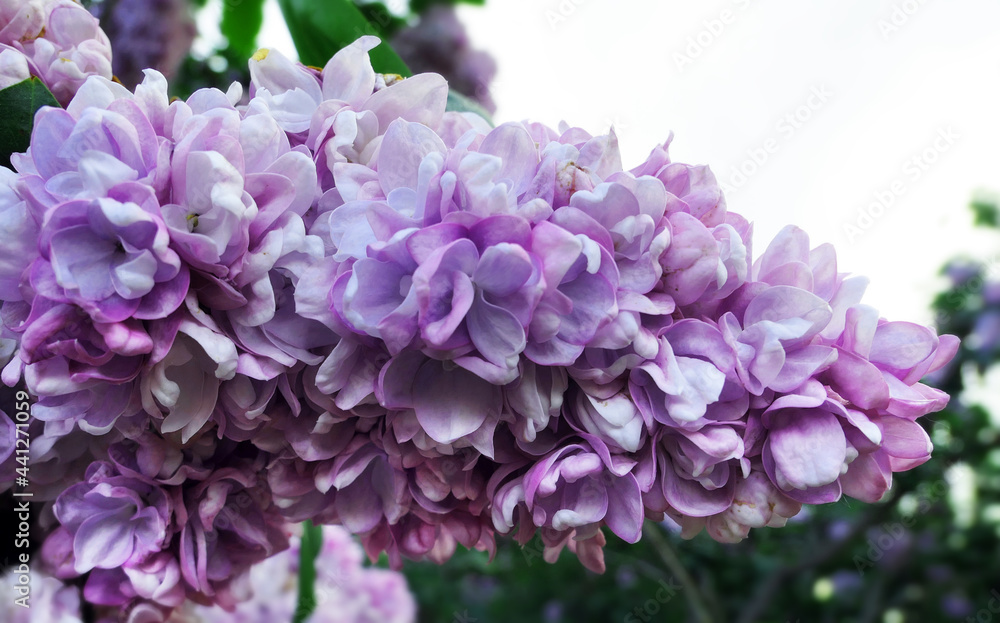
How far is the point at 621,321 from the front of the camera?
8.0 inches

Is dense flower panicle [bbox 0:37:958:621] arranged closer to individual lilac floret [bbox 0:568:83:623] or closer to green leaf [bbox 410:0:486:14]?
individual lilac floret [bbox 0:568:83:623]

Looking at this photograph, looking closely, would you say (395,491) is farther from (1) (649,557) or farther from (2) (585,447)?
(1) (649,557)

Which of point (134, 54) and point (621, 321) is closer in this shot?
point (621, 321)

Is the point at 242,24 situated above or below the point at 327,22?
below

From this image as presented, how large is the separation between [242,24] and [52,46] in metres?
0.36

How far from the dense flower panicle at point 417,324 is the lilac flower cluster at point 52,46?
5cm

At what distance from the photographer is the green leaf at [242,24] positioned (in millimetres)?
593

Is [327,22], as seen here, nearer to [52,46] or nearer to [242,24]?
[52,46]

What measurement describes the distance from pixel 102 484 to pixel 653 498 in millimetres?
163

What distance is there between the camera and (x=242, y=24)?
0.60m

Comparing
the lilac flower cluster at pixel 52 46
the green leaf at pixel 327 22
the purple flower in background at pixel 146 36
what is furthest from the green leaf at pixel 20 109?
the purple flower in background at pixel 146 36

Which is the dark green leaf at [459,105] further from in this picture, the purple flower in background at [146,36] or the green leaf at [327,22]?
the purple flower in background at [146,36]

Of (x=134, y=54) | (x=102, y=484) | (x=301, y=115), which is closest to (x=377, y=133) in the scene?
(x=301, y=115)

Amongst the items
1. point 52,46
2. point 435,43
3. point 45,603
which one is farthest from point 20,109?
point 435,43
